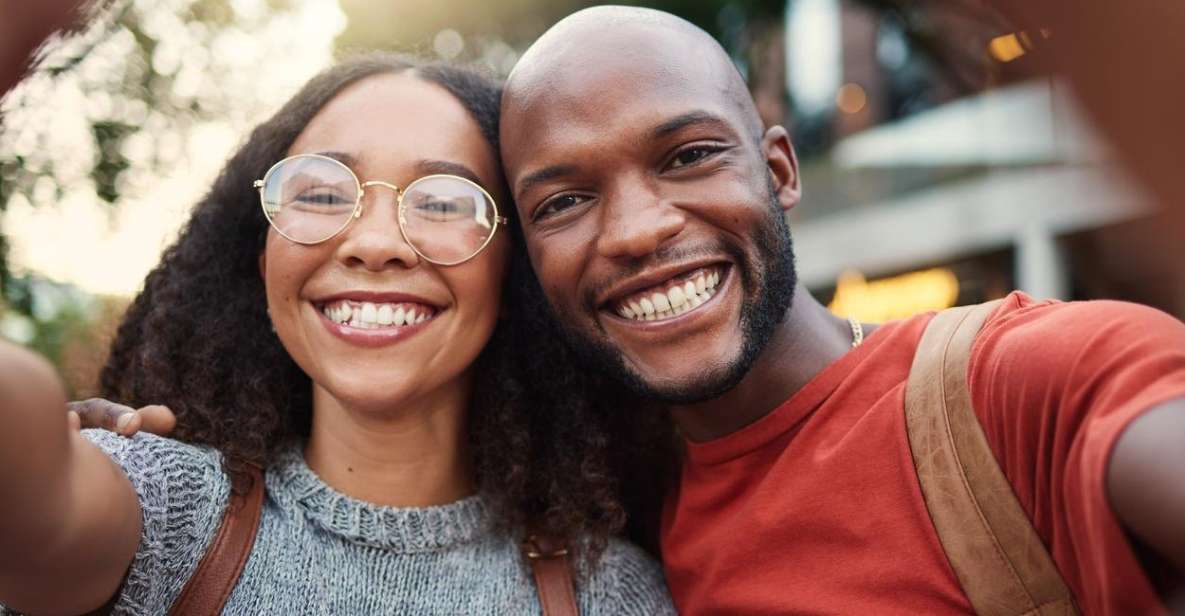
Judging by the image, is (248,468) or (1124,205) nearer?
(1124,205)

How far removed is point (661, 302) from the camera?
8.49 feet

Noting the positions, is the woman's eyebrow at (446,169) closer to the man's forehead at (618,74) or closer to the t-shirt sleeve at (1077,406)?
the man's forehead at (618,74)

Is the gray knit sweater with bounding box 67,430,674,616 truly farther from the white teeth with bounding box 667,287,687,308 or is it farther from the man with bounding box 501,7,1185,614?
the white teeth with bounding box 667,287,687,308

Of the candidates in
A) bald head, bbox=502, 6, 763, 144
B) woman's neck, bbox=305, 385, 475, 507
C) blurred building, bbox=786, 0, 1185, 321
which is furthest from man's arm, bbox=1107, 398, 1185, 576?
blurred building, bbox=786, 0, 1185, 321

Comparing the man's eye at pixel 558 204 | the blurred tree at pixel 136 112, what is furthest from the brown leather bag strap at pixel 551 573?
the blurred tree at pixel 136 112

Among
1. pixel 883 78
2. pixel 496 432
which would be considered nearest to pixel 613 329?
pixel 496 432

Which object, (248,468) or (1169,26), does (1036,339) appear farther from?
(248,468)

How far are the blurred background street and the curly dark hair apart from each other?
0.28 meters

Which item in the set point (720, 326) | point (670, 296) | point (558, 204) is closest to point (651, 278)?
point (670, 296)

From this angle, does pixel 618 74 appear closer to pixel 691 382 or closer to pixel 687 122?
pixel 687 122

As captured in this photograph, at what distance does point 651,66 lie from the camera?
106 inches

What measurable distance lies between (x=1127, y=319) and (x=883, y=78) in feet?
44.8

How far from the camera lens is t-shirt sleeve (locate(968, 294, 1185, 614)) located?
161 centimetres

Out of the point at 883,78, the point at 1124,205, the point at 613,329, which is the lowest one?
the point at 883,78
